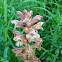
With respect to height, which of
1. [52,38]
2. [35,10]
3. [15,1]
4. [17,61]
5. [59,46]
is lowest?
[17,61]

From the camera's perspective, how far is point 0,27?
1.95m

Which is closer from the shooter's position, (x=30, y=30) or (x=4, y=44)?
(x=30, y=30)

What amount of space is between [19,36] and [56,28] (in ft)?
3.09

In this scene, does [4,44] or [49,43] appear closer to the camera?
[4,44]

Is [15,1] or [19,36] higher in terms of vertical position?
[15,1]

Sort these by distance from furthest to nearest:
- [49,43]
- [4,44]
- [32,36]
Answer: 1. [49,43]
2. [4,44]
3. [32,36]

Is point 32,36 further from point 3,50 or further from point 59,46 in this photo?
point 59,46

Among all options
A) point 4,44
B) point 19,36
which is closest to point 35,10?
point 4,44

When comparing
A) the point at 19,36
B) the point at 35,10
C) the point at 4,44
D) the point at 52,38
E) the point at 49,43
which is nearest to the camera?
the point at 19,36

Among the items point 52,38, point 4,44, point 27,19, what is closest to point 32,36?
point 27,19

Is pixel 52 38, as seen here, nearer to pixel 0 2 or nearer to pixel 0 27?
pixel 0 27

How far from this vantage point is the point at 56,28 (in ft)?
7.29

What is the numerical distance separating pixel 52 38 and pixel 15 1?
1.17m

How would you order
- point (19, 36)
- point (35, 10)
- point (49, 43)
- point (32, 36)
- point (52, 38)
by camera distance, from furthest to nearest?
point (35, 10) → point (49, 43) → point (52, 38) → point (19, 36) → point (32, 36)
